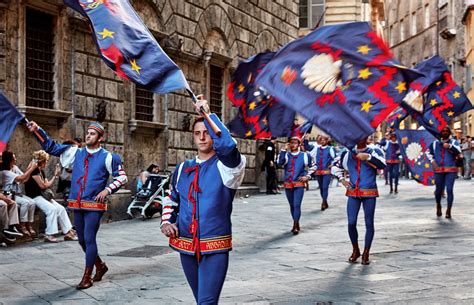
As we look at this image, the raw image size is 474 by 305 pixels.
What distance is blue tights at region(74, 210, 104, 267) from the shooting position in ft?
25.9

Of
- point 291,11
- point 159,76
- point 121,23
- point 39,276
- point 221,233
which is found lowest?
point 39,276

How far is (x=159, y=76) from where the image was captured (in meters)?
5.60

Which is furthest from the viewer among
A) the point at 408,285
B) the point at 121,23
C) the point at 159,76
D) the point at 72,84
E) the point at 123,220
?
the point at 123,220

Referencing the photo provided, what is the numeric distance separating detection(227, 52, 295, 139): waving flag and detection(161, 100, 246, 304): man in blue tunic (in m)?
1.88

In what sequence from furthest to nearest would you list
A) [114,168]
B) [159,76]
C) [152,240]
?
[152,240]
[114,168]
[159,76]

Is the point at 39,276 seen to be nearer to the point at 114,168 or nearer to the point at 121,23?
the point at 114,168

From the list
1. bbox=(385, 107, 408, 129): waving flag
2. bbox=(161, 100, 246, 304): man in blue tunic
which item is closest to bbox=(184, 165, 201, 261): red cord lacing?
bbox=(161, 100, 246, 304): man in blue tunic

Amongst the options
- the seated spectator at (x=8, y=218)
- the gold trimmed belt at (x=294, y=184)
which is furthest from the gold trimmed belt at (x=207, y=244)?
the gold trimmed belt at (x=294, y=184)

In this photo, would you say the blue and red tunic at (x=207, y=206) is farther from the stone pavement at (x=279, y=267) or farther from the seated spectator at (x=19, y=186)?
the seated spectator at (x=19, y=186)

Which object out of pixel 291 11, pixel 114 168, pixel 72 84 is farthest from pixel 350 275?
pixel 291 11

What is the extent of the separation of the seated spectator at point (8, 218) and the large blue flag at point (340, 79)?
269 inches

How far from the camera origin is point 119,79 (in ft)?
50.3

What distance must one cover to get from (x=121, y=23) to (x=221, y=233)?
2086mm

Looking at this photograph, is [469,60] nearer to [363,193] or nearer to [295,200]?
[295,200]
